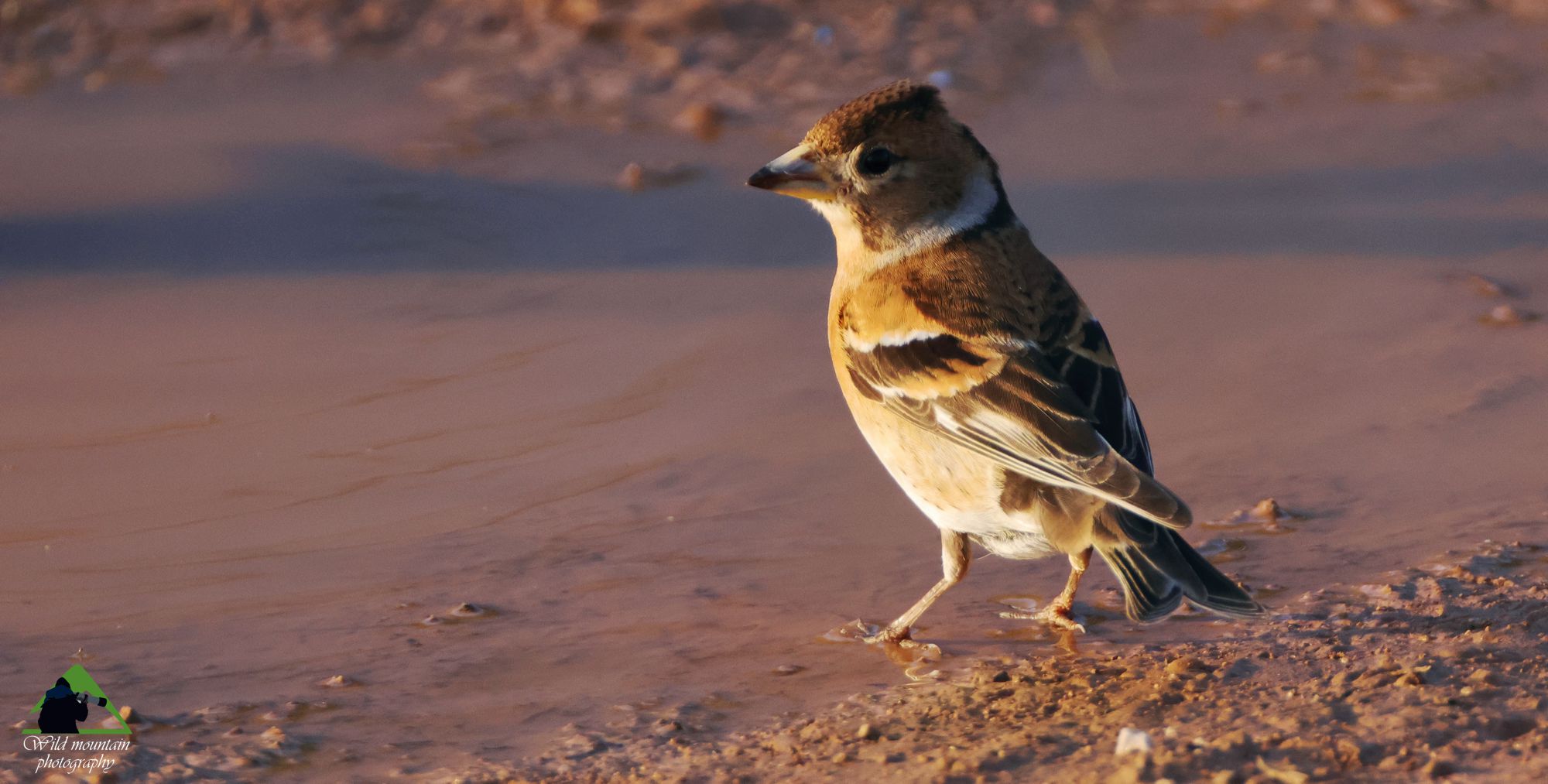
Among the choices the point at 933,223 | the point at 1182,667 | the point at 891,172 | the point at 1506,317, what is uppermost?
the point at 891,172

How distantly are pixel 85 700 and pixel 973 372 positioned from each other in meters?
2.62

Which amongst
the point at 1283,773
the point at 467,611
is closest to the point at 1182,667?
the point at 1283,773

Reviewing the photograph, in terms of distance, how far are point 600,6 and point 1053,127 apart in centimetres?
291

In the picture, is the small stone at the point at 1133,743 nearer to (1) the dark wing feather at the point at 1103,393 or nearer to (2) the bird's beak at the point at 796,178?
(1) the dark wing feather at the point at 1103,393

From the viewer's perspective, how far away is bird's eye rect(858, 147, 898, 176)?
519cm

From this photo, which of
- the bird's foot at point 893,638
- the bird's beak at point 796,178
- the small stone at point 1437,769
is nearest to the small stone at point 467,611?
the bird's foot at point 893,638

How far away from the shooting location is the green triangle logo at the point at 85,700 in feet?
14.1

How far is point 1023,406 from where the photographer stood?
452 centimetres

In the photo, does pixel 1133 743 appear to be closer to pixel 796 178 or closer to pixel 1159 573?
pixel 1159 573

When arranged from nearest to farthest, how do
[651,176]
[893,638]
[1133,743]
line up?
[1133,743]
[893,638]
[651,176]

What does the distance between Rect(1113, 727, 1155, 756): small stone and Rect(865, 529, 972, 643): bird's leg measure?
1180 millimetres

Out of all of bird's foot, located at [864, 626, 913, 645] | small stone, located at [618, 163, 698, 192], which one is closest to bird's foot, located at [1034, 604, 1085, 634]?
bird's foot, located at [864, 626, 913, 645]

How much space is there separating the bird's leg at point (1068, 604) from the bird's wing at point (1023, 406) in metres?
0.38

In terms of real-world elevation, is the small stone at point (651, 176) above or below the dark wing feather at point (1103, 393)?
above
